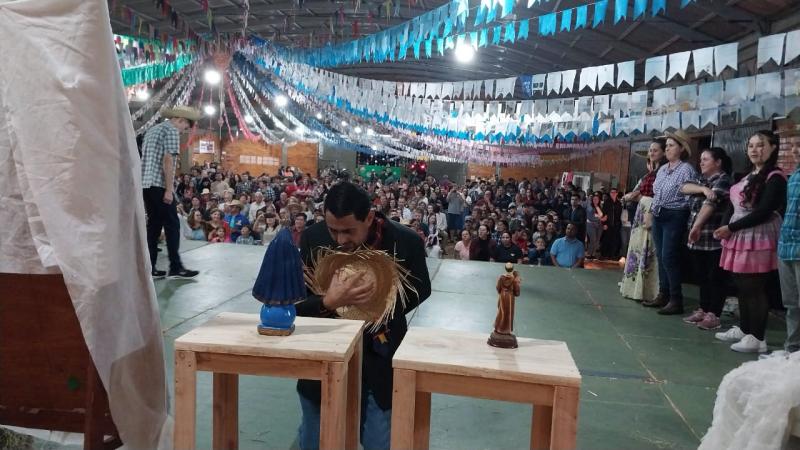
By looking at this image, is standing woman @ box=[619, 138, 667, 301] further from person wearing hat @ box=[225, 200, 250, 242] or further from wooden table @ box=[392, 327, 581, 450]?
person wearing hat @ box=[225, 200, 250, 242]

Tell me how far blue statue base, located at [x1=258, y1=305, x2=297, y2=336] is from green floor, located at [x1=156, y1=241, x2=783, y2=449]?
1.00 metres

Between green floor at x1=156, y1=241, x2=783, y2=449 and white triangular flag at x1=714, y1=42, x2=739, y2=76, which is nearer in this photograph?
green floor at x1=156, y1=241, x2=783, y2=449

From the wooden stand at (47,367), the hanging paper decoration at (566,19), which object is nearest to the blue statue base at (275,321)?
the wooden stand at (47,367)

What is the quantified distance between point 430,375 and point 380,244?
65 cm

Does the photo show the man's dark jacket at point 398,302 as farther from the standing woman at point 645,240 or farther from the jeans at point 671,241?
the standing woman at point 645,240

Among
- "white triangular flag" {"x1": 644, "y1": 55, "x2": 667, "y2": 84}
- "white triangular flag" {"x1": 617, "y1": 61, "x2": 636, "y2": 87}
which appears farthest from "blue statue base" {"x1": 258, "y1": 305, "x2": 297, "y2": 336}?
"white triangular flag" {"x1": 617, "y1": 61, "x2": 636, "y2": 87}

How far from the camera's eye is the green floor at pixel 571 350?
99.5 inches

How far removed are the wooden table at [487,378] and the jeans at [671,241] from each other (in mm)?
3420

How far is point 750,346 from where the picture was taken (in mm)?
3771

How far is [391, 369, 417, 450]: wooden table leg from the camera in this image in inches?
58.2

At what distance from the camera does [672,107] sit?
6453 millimetres

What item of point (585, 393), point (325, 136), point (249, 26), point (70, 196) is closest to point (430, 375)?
point (70, 196)

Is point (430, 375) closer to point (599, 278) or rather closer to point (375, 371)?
point (375, 371)

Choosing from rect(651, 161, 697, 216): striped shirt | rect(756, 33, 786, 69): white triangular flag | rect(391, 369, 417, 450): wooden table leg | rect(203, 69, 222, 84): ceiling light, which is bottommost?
rect(391, 369, 417, 450): wooden table leg
